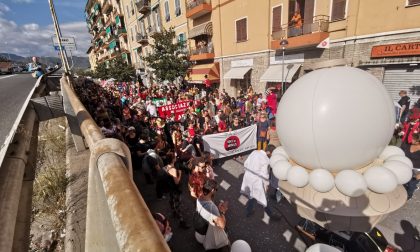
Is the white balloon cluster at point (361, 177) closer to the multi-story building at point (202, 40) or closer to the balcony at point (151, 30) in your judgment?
the multi-story building at point (202, 40)

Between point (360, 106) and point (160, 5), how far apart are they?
103 feet

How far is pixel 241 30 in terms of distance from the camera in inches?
728

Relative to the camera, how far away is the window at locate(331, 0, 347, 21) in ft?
39.7

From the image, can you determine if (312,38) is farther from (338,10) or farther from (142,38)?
(142,38)

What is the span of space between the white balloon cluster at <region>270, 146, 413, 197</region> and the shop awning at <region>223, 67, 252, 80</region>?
1541 cm

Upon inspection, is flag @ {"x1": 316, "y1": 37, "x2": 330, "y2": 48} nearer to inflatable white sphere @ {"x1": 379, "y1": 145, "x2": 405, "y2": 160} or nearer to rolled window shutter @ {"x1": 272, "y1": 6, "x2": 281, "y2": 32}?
rolled window shutter @ {"x1": 272, "y1": 6, "x2": 281, "y2": 32}

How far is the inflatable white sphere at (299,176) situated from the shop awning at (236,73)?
50.8 feet

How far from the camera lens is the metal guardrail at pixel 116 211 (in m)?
0.82

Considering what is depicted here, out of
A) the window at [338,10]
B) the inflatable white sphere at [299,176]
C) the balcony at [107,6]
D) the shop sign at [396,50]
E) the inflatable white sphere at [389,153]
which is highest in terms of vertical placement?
the balcony at [107,6]

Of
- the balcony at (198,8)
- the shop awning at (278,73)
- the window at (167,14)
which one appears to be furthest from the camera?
the window at (167,14)

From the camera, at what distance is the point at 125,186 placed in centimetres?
113

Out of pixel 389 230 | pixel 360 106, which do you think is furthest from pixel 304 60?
pixel 360 106

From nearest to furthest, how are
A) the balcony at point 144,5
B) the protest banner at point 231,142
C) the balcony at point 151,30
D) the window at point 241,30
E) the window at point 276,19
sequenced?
1. the protest banner at point 231,142
2. the window at point 276,19
3. the window at point 241,30
4. the balcony at point 151,30
5. the balcony at point 144,5

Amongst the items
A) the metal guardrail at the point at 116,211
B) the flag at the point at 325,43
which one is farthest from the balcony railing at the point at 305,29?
the metal guardrail at the point at 116,211
